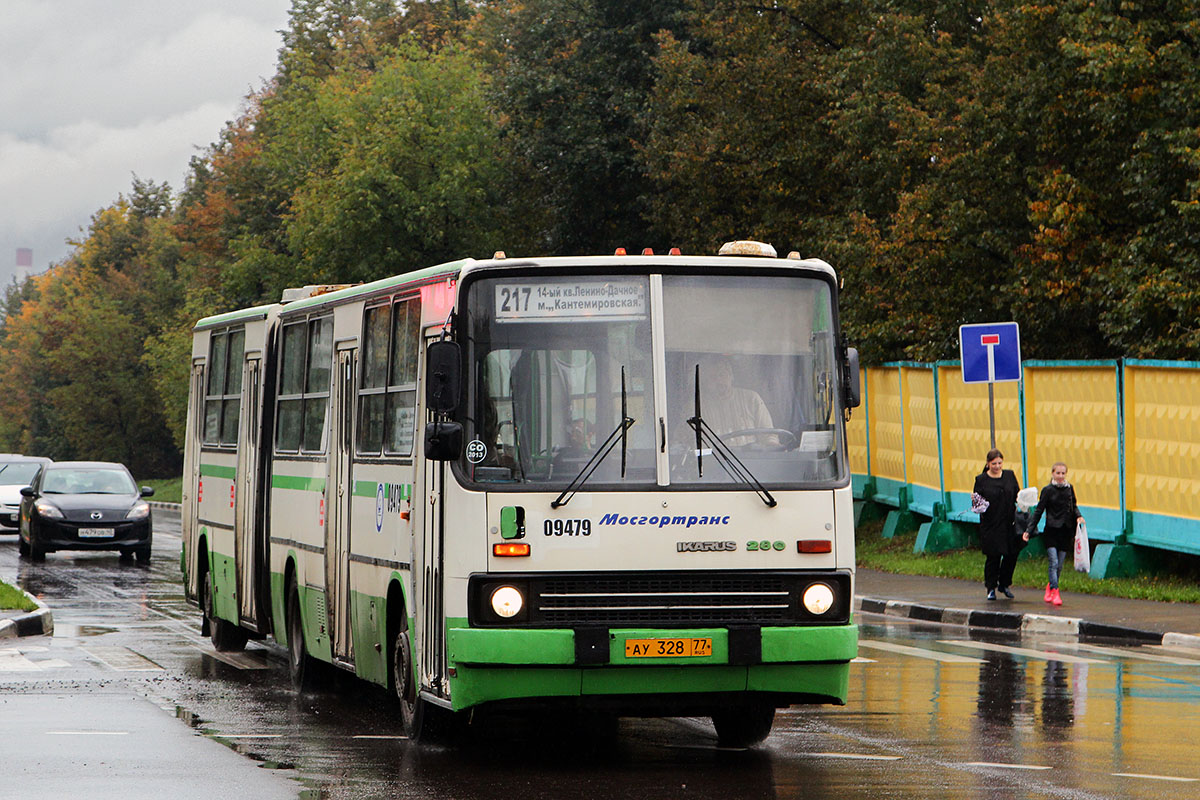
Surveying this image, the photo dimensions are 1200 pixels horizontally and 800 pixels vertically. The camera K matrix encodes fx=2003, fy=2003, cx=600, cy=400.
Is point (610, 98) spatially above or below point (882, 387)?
above

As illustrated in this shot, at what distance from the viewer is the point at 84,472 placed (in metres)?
33.6

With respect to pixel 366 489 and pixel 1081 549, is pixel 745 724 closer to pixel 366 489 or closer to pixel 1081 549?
pixel 366 489

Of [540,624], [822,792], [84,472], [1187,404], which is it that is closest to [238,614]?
[540,624]

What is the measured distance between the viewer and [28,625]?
19.4m

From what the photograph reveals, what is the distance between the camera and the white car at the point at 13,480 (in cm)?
3988

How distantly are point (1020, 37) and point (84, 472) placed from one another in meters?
17.0

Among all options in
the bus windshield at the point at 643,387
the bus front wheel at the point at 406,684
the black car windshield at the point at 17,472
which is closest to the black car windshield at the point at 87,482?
the black car windshield at the point at 17,472

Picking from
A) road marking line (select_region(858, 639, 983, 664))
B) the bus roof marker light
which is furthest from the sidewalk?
the bus roof marker light

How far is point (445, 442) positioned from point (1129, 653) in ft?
30.5

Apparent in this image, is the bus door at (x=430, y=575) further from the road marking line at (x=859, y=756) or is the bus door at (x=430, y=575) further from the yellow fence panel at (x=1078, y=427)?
the yellow fence panel at (x=1078, y=427)

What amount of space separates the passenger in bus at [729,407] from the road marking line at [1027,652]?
22.8ft

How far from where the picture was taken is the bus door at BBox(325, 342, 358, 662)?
13.3 metres

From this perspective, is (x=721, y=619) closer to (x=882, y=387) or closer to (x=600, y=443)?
(x=600, y=443)

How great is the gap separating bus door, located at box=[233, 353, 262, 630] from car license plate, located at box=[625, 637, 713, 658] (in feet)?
22.2
